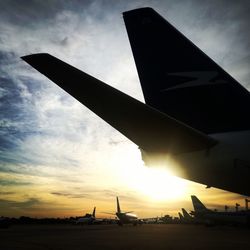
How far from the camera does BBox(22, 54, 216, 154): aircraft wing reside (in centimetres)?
382

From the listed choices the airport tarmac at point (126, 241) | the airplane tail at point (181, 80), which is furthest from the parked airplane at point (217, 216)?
the airplane tail at point (181, 80)

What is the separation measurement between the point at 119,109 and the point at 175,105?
2.35 m

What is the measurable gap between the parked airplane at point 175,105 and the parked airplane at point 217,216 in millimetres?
51395

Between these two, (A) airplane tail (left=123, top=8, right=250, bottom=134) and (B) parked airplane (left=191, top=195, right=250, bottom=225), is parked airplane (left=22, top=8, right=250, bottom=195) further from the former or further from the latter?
(B) parked airplane (left=191, top=195, right=250, bottom=225)

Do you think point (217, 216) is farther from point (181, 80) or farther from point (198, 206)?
point (181, 80)

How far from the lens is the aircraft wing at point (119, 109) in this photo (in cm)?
382

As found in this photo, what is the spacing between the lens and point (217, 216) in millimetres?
54750

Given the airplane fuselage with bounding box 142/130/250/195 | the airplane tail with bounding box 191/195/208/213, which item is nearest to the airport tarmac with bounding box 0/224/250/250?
the airplane fuselage with bounding box 142/130/250/195

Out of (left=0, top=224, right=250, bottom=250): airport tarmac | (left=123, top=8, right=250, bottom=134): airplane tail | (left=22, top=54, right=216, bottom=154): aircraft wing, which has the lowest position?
(left=0, top=224, right=250, bottom=250): airport tarmac

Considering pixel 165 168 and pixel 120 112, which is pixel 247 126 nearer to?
pixel 165 168

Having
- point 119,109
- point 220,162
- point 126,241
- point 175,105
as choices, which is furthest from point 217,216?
point 119,109

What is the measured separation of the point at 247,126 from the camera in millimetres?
5223

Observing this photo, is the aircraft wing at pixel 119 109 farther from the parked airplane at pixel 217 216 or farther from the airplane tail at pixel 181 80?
the parked airplane at pixel 217 216

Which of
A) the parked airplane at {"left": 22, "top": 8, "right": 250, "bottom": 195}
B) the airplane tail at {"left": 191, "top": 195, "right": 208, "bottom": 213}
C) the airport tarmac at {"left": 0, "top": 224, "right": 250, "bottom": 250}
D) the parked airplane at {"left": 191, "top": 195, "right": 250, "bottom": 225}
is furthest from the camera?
the airplane tail at {"left": 191, "top": 195, "right": 208, "bottom": 213}
